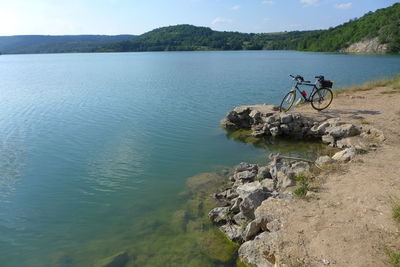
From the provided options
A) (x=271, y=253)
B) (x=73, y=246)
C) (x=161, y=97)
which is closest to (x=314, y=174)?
(x=271, y=253)

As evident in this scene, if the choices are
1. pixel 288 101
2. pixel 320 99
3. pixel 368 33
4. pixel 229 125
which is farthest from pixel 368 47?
pixel 229 125

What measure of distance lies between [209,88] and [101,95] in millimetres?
9453

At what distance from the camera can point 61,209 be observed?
936 cm

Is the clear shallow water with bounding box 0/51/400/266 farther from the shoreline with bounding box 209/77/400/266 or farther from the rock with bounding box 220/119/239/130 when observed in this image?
the shoreline with bounding box 209/77/400/266

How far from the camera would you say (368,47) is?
93312 millimetres

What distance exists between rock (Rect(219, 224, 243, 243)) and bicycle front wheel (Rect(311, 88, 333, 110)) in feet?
32.1

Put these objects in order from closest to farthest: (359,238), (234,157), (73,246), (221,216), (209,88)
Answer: (359,238)
(73,246)
(221,216)
(234,157)
(209,88)

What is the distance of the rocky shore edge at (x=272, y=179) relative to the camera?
21.1ft

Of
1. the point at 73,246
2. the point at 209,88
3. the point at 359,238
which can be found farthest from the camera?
the point at 209,88

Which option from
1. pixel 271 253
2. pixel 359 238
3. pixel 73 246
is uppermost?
pixel 359 238

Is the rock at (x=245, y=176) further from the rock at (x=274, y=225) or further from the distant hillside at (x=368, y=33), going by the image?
the distant hillside at (x=368, y=33)

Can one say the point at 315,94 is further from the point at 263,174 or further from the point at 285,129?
the point at 263,174

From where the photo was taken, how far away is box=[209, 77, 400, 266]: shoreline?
5801mm

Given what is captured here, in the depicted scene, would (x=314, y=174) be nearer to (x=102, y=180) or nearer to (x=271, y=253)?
(x=271, y=253)
